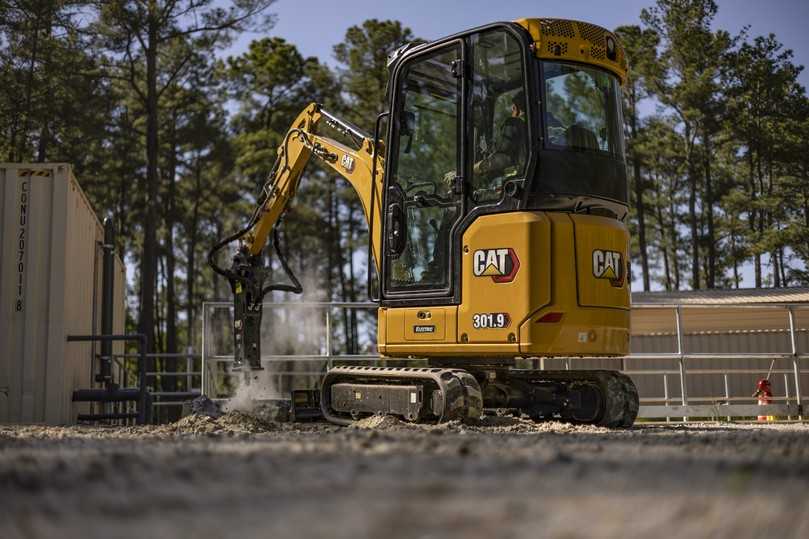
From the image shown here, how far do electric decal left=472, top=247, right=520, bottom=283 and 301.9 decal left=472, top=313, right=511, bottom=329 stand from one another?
12.0 inches

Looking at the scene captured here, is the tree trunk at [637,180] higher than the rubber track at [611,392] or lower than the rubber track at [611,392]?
higher

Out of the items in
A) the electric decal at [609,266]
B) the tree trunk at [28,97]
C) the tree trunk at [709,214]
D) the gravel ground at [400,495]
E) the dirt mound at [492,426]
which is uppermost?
the tree trunk at [28,97]

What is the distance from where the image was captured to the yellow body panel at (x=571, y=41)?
8.17m

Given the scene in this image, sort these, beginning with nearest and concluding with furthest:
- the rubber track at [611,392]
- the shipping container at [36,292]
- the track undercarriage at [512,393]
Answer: the track undercarriage at [512,393], the rubber track at [611,392], the shipping container at [36,292]

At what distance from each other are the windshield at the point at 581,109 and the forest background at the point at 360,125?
23.3m

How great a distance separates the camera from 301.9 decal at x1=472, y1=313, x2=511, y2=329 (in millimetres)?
7912

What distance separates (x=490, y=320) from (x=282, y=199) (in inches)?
166

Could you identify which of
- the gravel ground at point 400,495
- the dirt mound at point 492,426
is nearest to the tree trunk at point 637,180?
the dirt mound at point 492,426

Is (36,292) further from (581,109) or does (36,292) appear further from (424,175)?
(581,109)

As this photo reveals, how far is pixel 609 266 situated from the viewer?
8320 millimetres

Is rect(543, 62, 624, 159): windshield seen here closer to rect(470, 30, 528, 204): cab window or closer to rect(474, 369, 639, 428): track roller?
rect(470, 30, 528, 204): cab window

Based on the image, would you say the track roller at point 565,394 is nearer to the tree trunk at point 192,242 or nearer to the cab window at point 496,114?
the cab window at point 496,114

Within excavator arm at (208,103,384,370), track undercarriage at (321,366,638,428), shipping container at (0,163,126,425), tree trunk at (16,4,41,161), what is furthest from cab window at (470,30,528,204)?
tree trunk at (16,4,41,161)

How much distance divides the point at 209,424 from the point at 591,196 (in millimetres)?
4205
